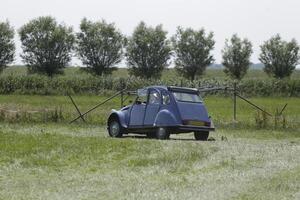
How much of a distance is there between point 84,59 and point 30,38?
8.80 m

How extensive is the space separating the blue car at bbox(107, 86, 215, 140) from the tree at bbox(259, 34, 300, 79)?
242ft

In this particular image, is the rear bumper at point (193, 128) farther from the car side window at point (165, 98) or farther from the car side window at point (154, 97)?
the car side window at point (154, 97)

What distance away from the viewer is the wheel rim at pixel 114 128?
25377 mm

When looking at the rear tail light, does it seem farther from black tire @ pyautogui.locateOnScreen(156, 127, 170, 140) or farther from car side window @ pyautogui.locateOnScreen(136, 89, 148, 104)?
car side window @ pyautogui.locateOnScreen(136, 89, 148, 104)

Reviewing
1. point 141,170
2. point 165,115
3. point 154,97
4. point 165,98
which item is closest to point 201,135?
point 165,115

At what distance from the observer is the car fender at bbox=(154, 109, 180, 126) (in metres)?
22.9

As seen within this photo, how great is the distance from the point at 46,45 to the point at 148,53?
15666 millimetres

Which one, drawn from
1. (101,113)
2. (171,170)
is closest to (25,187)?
(171,170)

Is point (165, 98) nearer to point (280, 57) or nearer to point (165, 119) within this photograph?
point (165, 119)

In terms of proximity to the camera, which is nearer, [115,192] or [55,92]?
[115,192]

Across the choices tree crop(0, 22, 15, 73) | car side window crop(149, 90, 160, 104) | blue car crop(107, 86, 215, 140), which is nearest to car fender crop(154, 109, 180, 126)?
blue car crop(107, 86, 215, 140)

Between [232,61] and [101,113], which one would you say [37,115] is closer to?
[101,113]

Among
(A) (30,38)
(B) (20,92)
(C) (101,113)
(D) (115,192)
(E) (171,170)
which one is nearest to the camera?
(D) (115,192)

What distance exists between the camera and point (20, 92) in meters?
68.1
